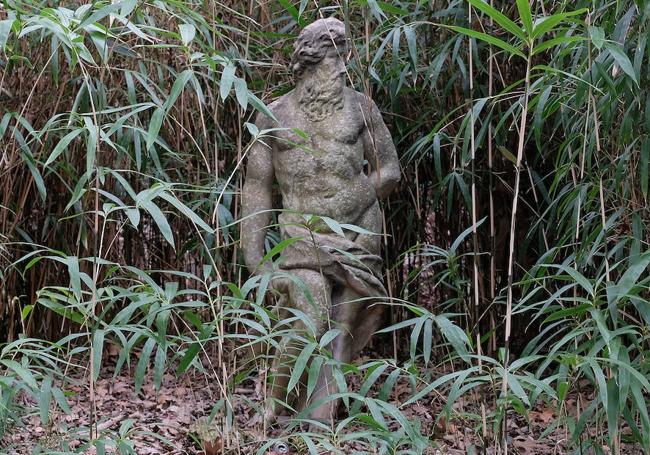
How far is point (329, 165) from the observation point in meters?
3.41

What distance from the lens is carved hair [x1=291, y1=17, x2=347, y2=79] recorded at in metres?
3.36

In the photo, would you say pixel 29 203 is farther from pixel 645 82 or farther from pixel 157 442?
pixel 645 82

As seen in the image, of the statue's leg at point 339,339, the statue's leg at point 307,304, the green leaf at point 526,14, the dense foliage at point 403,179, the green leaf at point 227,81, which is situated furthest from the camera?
the statue's leg at point 339,339

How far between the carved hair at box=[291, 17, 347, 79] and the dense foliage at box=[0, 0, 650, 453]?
0.10 metres

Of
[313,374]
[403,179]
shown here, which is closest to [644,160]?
[313,374]

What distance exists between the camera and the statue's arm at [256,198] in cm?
346

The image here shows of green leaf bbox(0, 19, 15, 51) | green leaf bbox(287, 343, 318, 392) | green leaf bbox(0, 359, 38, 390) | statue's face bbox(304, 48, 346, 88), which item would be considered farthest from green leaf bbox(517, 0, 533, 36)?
statue's face bbox(304, 48, 346, 88)

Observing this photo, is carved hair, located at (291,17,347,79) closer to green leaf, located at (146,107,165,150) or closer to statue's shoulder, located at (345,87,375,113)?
statue's shoulder, located at (345,87,375,113)

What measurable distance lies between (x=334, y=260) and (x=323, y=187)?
0.79ft

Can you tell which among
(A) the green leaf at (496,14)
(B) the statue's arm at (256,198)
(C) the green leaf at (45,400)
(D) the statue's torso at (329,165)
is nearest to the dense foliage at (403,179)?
(C) the green leaf at (45,400)

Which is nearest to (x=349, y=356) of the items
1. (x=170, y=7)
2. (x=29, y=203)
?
(x=170, y=7)

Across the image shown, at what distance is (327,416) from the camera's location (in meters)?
3.45

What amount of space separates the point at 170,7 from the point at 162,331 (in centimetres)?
156

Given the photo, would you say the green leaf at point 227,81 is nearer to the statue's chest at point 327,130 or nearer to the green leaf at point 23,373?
the green leaf at point 23,373
